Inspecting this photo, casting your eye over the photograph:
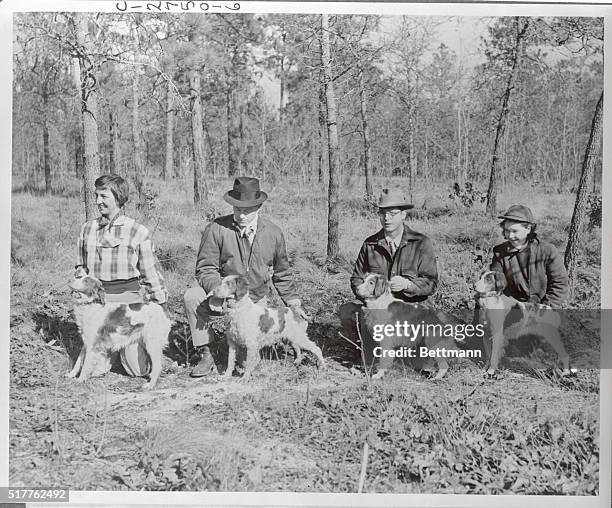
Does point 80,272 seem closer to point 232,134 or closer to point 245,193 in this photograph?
point 245,193

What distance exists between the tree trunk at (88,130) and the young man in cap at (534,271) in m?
2.82

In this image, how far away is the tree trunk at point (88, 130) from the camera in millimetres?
4820

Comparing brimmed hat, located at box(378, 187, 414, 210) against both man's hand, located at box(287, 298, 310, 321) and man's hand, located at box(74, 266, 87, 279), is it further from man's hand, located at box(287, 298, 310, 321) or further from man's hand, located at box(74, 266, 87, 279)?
man's hand, located at box(74, 266, 87, 279)

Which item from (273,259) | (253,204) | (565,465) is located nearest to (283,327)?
(273,259)

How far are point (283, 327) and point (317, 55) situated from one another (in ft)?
6.25

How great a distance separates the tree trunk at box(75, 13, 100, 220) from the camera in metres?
4.82

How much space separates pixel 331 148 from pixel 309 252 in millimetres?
744

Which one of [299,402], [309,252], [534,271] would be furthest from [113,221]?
[534,271]

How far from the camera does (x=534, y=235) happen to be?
4.79 metres

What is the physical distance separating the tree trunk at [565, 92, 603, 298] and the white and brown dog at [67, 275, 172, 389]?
110 inches

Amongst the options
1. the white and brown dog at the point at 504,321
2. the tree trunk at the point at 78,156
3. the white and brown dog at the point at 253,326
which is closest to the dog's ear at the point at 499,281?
the white and brown dog at the point at 504,321

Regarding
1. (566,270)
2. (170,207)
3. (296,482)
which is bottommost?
(296,482)

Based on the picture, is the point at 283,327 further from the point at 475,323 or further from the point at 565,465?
the point at 565,465

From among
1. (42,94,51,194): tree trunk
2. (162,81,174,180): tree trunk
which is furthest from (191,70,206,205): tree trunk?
(42,94,51,194): tree trunk
